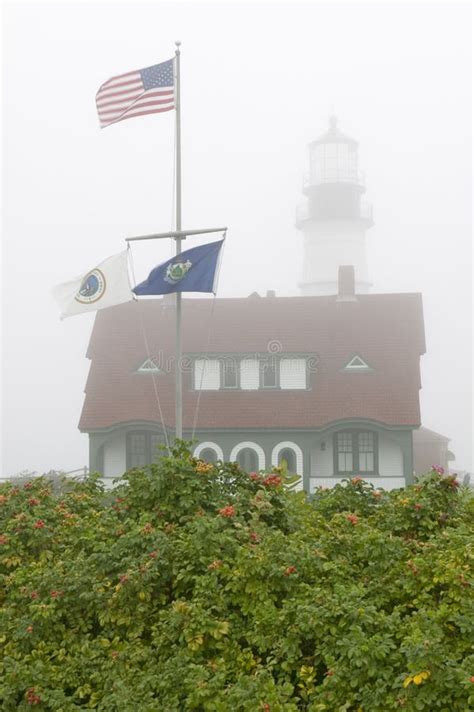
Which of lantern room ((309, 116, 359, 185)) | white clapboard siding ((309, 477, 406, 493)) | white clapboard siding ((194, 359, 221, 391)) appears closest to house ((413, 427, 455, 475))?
white clapboard siding ((309, 477, 406, 493))

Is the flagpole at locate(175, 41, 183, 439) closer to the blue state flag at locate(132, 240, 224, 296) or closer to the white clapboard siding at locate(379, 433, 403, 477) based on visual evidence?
the blue state flag at locate(132, 240, 224, 296)

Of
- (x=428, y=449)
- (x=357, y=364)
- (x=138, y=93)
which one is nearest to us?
(x=138, y=93)

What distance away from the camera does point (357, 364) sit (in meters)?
36.2

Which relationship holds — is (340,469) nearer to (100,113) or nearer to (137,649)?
(100,113)

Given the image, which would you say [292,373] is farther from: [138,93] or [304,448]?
[138,93]

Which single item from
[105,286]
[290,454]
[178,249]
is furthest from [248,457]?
[178,249]

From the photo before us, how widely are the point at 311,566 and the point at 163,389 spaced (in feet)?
95.3

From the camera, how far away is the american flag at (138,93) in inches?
687

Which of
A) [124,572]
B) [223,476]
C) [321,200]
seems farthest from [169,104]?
[321,200]

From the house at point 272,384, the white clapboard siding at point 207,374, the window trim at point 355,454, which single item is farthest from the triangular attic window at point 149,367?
the window trim at point 355,454

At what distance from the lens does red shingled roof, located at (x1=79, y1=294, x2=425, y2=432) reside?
3450cm

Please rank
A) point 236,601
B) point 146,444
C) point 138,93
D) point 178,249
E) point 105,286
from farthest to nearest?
point 146,444
point 138,93
point 105,286
point 178,249
point 236,601

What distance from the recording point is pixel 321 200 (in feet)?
188

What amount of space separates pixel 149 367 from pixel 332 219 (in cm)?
2361
